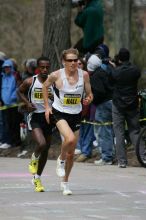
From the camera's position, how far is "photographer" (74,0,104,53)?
744 inches

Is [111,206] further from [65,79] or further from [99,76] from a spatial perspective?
[99,76]

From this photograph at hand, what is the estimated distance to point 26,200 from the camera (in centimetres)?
1210

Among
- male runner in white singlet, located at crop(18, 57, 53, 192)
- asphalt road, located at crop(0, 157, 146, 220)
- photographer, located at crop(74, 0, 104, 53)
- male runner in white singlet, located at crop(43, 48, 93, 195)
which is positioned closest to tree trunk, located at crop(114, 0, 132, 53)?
photographer, located at crop(74, 0, 104, 53)

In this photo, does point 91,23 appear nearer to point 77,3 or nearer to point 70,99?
point 77,3

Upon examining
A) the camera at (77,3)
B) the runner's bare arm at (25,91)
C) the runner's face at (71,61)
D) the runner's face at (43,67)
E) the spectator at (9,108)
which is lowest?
the spectator at (9,108)

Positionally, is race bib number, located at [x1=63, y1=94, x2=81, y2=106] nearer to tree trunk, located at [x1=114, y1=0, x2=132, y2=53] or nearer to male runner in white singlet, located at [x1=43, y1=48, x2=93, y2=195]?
male runner in white singlet, located at [x1=43, y1=48, x2=93, y2=195]

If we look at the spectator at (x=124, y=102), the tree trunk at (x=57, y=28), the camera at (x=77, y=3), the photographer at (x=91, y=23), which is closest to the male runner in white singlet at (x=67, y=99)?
the spectator at (x=124, y=102)

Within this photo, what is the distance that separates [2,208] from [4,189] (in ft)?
6.83

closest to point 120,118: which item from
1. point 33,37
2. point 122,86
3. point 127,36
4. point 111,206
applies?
point 122,86

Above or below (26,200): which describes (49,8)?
above

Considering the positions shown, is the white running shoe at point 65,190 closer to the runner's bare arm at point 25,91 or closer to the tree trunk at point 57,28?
the runner's bare arm at point 25,91

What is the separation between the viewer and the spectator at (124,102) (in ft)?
53.4

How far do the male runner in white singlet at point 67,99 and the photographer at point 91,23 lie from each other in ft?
20.6

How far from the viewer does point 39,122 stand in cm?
1335
